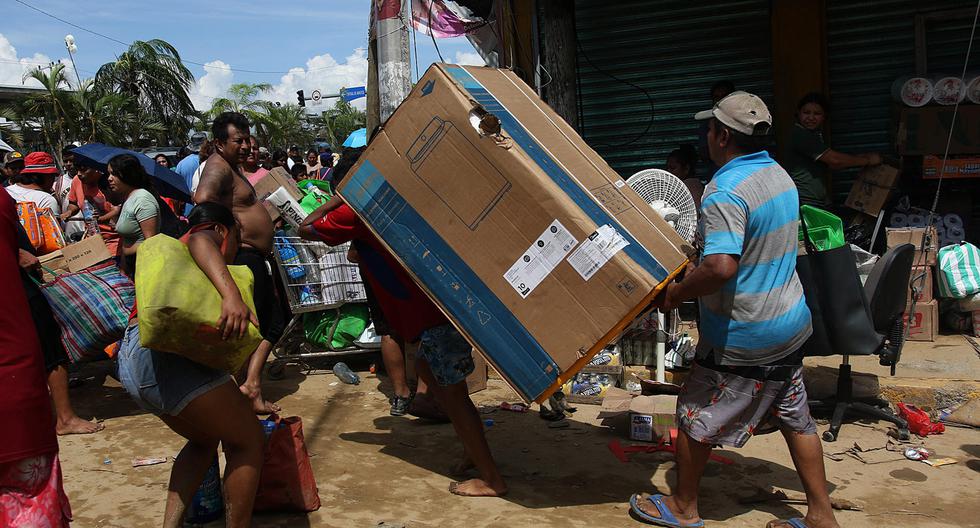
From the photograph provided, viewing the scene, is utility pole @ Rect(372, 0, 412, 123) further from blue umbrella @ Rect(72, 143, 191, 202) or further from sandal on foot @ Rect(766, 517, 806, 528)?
sandal on foot @ Rect(766, 517, 806, 528)

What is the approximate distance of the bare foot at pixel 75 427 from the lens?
5.45 metres

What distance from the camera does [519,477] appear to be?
14.9 feet

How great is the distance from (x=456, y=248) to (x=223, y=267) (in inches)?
40.3

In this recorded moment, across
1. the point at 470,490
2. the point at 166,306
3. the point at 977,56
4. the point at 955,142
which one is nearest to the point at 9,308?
the point at 166,306

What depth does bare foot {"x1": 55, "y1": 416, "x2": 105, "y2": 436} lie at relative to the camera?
5.45 m

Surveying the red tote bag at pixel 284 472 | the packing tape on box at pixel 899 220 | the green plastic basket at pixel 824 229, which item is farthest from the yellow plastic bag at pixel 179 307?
the packing tape on box at pixel 899 220

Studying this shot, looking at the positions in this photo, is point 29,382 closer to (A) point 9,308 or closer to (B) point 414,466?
(A) point 9,308

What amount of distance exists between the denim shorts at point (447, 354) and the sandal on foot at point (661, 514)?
1.06 meters

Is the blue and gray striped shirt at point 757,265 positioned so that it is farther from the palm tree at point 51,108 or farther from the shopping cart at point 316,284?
the palm tree at point 51,108

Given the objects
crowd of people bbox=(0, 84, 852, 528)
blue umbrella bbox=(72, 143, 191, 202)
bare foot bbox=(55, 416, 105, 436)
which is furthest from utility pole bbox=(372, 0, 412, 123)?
bare foot bbox=(55, 416, 105, 436)

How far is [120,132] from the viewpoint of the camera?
83.3 feet

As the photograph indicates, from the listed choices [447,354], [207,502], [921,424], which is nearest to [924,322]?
[921,424]

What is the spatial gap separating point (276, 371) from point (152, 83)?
23.7 m

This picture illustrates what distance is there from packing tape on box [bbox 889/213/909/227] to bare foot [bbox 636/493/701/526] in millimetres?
4475
